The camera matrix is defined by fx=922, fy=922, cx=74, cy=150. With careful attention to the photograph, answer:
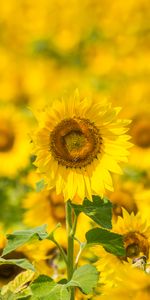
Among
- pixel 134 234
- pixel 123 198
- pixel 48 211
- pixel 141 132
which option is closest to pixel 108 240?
pixel 134 234

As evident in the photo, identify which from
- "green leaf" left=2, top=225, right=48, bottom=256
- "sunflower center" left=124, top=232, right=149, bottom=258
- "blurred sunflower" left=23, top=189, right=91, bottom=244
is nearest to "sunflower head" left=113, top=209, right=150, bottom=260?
"sunflower center" left=124, top=232, right=149, bottom=258

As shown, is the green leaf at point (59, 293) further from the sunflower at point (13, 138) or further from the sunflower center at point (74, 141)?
the sunflower at point (13, 138)

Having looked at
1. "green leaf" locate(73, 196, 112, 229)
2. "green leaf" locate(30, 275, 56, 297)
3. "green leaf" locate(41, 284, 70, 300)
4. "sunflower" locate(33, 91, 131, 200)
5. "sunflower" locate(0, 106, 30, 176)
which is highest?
"sunflower" locate(0, 106, 30, 176)

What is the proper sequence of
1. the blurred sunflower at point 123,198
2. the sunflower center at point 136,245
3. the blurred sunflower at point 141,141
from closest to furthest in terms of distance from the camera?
the sunflower center at point 136,245 < the blurred sunflower at point 123,198 < the blurred sunflower at point 141,141

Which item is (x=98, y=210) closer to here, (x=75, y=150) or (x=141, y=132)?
(x=75, y=150)

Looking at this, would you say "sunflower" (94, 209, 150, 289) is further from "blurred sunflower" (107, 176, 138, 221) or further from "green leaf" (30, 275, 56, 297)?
"blurred sunflower" (107, 176, 138, 221)

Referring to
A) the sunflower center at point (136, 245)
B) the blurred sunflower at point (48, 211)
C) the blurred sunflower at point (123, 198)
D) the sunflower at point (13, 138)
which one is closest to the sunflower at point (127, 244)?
the sunflower center at point (136, 245)
